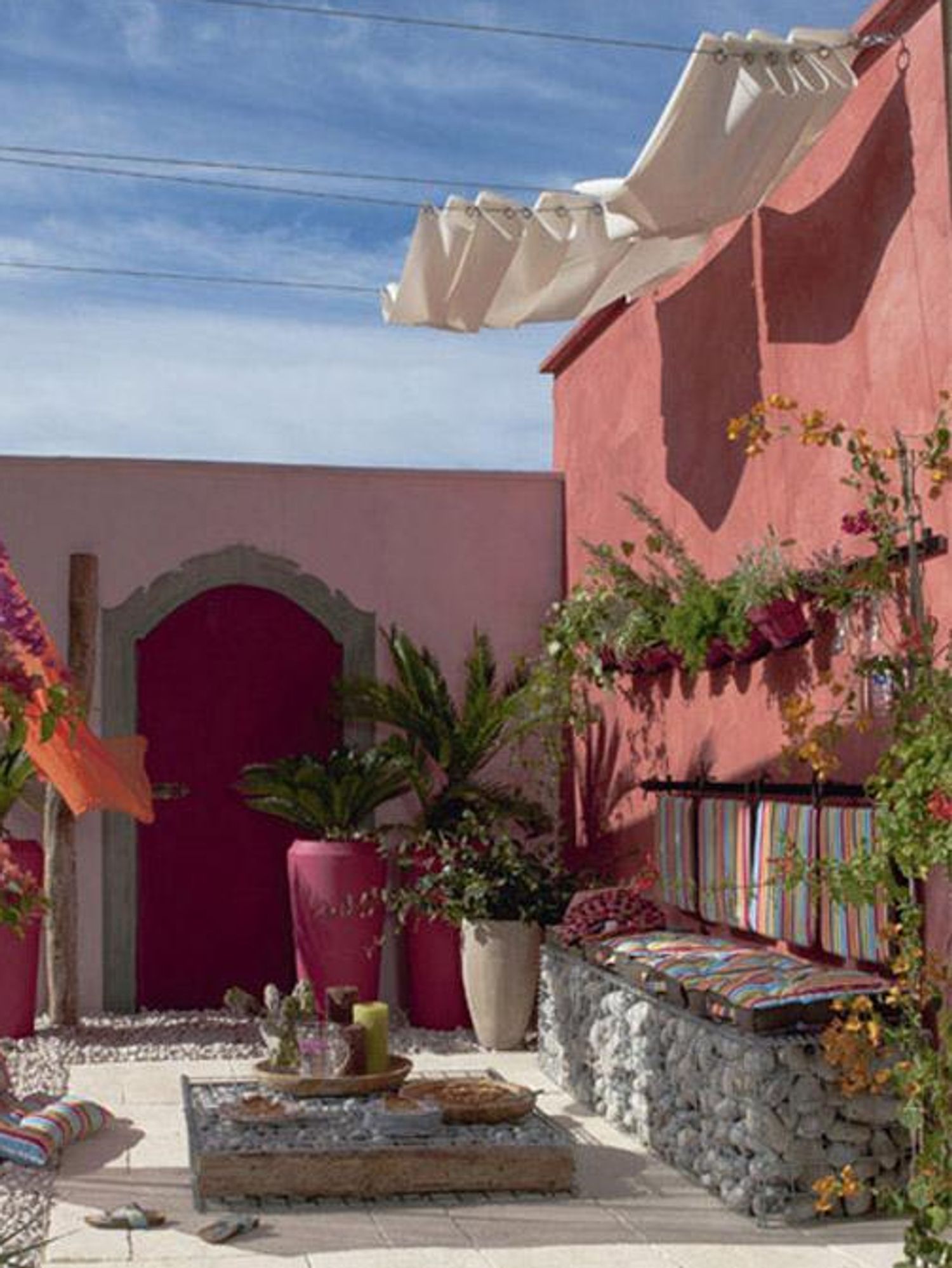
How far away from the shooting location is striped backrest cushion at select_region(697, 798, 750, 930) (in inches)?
279

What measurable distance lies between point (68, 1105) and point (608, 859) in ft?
11.3

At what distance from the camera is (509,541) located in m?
10.5

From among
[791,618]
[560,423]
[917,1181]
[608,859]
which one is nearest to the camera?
[917,1181]

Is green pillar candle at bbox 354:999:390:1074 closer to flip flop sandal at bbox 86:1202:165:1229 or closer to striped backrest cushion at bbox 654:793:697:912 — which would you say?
flip flop sandal at bbox 86:1202:165:1229

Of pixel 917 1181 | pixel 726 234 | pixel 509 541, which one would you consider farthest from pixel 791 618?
pixel 509 541

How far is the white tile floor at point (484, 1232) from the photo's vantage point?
515cm

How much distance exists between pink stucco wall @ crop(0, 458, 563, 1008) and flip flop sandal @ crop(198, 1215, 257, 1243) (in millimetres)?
4629

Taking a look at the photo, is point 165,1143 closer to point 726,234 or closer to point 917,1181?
point 917,1181

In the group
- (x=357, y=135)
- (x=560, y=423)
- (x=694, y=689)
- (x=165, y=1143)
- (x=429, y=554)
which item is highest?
(x=357, y=135)

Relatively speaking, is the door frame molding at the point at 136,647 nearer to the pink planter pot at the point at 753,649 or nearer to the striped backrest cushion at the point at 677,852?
the striped backrest cushion at the point at 677,852

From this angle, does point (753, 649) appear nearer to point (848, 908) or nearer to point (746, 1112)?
point (848, 908)

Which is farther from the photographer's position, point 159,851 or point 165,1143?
point 159,851

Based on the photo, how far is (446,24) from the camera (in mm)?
8086

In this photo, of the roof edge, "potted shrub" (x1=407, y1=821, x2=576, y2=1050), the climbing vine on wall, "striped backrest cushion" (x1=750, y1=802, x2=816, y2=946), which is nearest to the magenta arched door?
"potted shrub" (x1=407, y1=821, x2=576, y2=1050)
